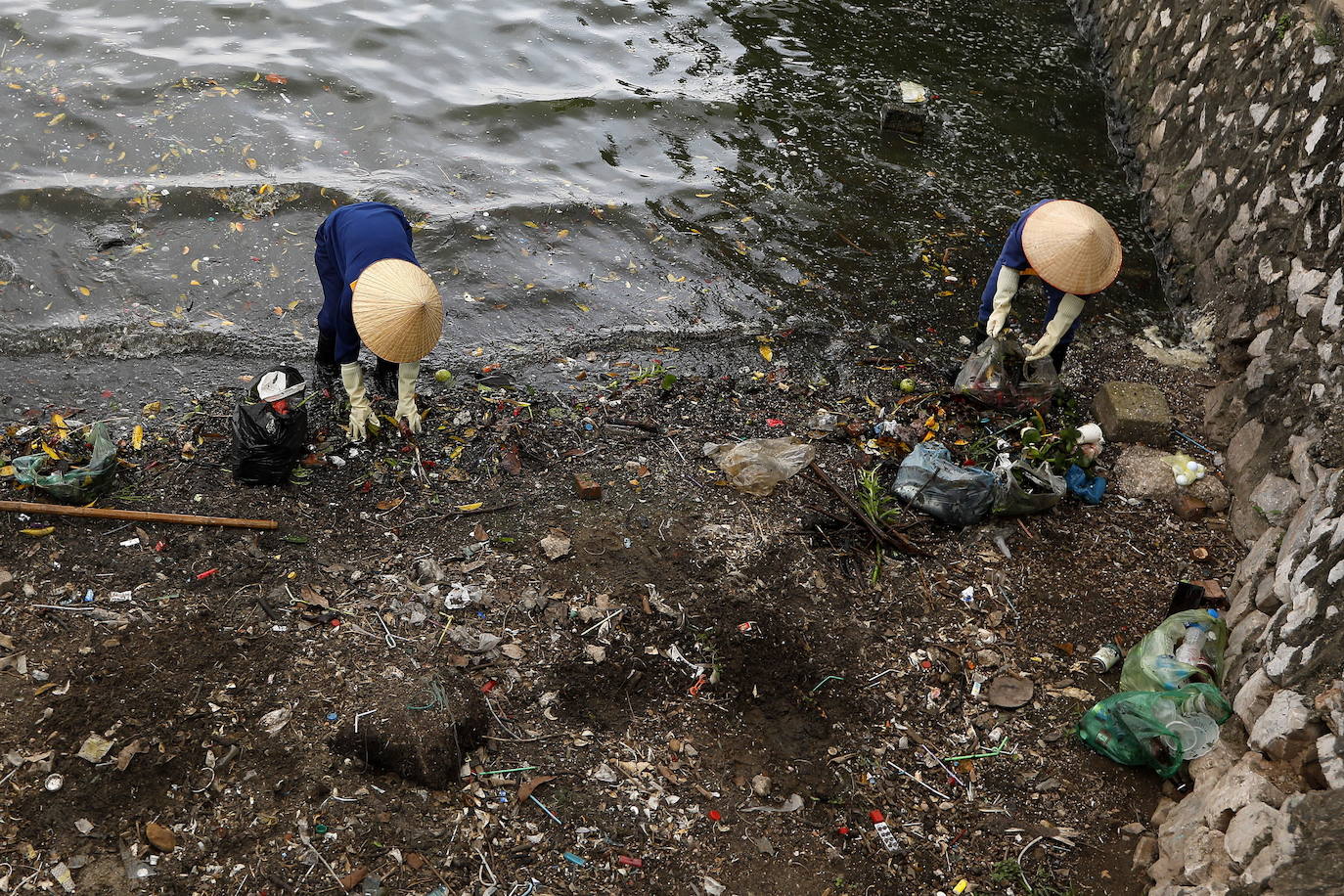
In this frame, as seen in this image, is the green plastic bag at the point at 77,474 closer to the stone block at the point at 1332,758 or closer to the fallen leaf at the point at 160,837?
the fallen leaf at the point at 160,837

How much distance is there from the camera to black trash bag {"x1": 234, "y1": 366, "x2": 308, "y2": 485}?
196 inches

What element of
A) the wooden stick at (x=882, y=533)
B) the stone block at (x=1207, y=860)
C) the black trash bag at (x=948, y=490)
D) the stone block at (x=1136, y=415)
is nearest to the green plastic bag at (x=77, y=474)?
the wooden stick at (x=882, y=533)

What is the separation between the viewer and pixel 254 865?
11.6ft

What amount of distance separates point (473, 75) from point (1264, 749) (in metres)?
8.73

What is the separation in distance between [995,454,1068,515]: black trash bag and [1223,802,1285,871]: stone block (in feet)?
6.81

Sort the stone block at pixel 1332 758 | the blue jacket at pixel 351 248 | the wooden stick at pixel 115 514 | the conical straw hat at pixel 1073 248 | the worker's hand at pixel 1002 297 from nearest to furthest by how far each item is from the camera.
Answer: the stone block at pixel 1332 758 → the wooden stick at pixel 115 514 → the blue jacket at pixel 351 248 → the conical straw hat at pixel 1073 248 → the worker's hand at pixel 1002 297

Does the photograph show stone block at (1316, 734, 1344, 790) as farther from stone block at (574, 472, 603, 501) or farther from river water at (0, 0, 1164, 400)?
river water at (0, 0, 1164, 400)

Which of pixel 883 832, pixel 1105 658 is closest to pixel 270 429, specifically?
pixel 883 832

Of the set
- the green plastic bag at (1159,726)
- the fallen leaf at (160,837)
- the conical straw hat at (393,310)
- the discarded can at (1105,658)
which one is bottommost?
the fallen leaf at (160,837)

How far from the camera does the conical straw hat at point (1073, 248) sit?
560cm

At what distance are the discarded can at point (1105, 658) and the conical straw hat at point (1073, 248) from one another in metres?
2.24

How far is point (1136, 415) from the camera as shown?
597cm

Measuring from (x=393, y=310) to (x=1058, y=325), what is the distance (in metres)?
4.25

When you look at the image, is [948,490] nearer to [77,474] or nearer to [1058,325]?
[1058,325]
